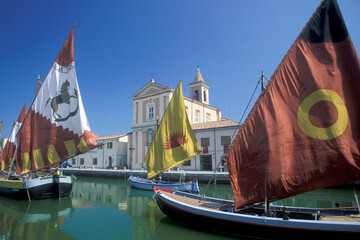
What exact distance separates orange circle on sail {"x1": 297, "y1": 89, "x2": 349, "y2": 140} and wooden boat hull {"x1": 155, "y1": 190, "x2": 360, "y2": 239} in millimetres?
2527

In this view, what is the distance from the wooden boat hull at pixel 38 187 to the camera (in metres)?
16.2

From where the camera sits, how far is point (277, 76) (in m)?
7.91

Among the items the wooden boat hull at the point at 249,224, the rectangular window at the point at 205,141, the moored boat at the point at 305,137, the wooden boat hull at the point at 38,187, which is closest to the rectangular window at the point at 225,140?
the rectangular window at the point at 205,141

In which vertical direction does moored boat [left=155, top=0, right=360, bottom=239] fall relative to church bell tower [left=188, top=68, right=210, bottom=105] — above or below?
below

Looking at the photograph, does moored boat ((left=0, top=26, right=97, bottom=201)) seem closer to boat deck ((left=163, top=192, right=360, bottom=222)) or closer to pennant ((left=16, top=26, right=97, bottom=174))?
pennant ((left=16, top=26, right=97, bottom=174))

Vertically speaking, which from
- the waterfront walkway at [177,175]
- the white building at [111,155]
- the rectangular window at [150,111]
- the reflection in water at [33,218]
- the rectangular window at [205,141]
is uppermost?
the rectangular window at [150,111]

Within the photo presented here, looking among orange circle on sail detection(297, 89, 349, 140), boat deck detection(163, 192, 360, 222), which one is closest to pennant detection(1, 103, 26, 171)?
boat deck detection(163, 192, 360, 222)

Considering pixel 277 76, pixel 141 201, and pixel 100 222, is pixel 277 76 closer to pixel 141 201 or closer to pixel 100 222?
pixel 100 222

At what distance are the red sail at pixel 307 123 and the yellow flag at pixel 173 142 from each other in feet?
16.5

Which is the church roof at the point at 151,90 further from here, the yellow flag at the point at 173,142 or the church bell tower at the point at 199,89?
the yellow flag at the point at 173,142

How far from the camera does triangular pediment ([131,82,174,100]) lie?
1529 inches

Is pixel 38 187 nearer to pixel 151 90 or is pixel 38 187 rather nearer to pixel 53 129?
pixel 53 129

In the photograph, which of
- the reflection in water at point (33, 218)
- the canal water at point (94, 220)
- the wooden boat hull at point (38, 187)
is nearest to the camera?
the canal water at point (94, 220)

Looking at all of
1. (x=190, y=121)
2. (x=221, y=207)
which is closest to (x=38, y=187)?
(x=221, y=207)
